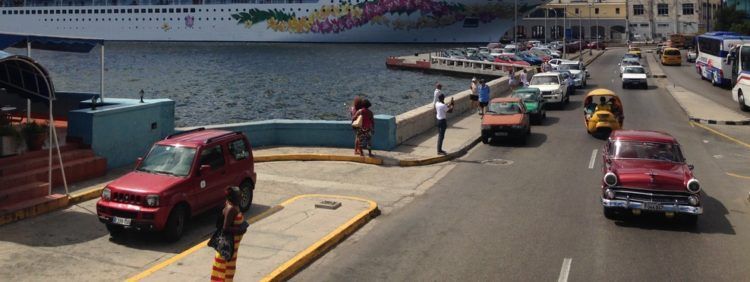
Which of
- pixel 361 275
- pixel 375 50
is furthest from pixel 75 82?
pixel 361 275

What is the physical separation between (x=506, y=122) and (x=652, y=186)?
10.6 meters

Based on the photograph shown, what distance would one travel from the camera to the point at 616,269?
10.8 meters

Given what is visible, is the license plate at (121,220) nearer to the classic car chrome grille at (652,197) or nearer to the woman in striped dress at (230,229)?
the woman in striped dress at (230,229)

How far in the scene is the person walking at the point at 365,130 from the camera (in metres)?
19.5

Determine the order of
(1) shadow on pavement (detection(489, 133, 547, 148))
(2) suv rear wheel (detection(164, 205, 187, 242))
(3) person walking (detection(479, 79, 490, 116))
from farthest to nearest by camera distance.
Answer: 1. (3) person walking (detection(479, 79, 490, 116))
2. (1) shadow on pavement (detection(489, 133, 547, 148))
3. (2) suv rear wheel (detection(164, 205, 187, 242))

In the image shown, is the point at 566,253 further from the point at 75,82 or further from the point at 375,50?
the point at 375,50

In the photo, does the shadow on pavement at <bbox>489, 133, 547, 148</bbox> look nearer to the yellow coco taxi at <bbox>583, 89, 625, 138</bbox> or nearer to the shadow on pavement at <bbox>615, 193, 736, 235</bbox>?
the yellow coco taxi at <bbox>583, 89, 625, 138</bbox>

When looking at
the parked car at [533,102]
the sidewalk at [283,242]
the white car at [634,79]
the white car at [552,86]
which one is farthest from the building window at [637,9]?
the sidewalk at [283,242]

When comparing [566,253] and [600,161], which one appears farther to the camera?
[600,161]

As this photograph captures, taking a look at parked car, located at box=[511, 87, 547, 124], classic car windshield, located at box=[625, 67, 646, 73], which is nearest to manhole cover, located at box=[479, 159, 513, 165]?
parked car, located at box=[511, 87, 547, 124]

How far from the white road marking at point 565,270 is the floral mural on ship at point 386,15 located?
115743mm

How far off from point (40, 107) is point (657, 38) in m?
146

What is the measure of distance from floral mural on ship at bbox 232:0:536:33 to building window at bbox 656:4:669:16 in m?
37.9

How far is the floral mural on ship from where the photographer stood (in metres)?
126
